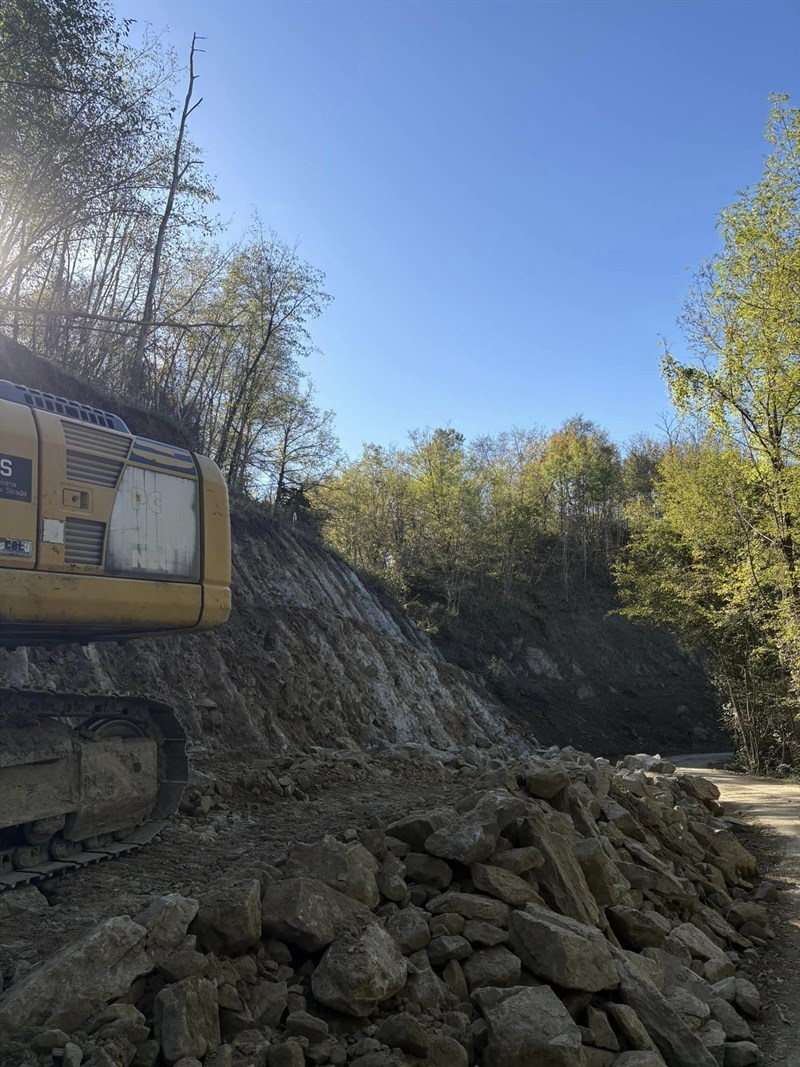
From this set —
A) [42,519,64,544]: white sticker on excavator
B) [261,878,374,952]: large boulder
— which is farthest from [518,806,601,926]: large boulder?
[42,519,64,544]: white sticker on excavator

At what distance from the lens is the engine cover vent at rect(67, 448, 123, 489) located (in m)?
4.98

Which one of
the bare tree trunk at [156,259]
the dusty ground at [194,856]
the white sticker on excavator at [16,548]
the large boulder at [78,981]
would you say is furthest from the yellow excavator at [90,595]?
the bare tree trunk at [156,259]

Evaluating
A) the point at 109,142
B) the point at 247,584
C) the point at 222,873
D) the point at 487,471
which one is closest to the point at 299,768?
the point at 222,873

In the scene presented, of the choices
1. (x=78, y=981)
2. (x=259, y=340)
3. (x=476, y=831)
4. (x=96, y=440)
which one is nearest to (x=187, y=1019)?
(x=78, y=981)

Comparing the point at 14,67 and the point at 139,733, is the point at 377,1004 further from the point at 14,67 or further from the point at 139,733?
the point at 14,67

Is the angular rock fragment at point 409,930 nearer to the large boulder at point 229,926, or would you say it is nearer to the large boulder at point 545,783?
the large boulder at point 229,926

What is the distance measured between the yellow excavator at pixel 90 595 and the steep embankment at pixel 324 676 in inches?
126

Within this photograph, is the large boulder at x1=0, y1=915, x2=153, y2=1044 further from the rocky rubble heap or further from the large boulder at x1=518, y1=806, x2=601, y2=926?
the large boulder at x1=518, y1=806, x2=601, y2=926

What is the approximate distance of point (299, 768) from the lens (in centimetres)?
805

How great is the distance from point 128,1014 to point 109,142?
1586 cm

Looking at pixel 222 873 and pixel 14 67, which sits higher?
pixel 14 67

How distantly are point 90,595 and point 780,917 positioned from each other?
7.05m

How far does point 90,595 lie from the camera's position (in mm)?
4988

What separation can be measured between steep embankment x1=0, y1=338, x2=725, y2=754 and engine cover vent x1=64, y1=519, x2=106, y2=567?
3.86 m
